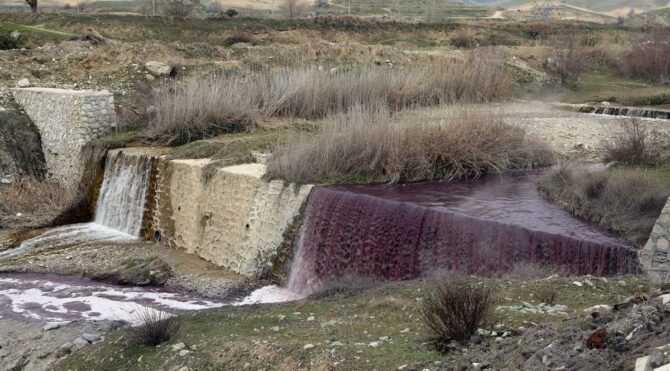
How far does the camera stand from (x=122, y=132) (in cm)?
1703

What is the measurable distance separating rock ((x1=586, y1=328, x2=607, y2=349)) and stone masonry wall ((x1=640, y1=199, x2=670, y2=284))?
269 centimetres

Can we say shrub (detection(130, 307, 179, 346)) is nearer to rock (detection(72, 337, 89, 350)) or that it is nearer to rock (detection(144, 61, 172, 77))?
rock (detection(72, 337, 89, 350))

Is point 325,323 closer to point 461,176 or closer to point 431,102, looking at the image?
point 461,176

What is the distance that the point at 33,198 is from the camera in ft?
52.9

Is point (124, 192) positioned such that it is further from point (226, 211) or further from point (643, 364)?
point (643, 364)

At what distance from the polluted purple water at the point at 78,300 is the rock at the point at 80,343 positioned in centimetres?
119

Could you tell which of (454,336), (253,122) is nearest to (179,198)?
(253,122)

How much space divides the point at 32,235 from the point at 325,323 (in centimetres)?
877

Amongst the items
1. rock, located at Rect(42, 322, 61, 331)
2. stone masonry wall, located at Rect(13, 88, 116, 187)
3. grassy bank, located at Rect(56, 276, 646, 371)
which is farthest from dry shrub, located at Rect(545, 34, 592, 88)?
rock, located at Rect(42, 322, 61, 331)

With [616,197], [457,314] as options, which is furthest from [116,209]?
[457,314]

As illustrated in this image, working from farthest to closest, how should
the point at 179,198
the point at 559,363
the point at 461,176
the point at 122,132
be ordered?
the point at 122,132, the point at 179,198, the point at 461,176, the point at 559,363

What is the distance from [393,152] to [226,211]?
2892 millimetres

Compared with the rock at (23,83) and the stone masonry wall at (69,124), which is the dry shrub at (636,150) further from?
the rock at (23,83)

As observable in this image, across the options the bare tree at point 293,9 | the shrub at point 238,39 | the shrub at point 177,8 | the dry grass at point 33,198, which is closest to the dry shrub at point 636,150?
the dry grass at point 33,198
